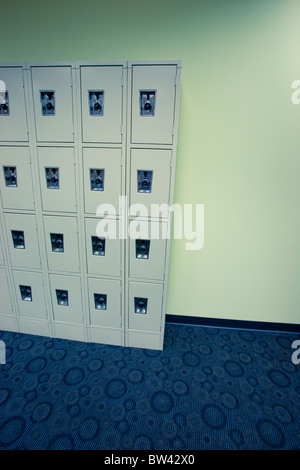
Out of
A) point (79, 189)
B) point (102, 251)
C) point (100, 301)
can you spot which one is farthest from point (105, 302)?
point (79, 189)

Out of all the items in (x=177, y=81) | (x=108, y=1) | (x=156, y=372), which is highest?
(x=108, y=1)

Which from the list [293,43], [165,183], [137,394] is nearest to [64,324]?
[137,394]

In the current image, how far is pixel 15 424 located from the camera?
1.25 metres

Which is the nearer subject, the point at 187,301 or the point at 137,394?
the point at 137,394

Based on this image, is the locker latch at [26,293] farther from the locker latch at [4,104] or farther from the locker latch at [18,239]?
the locker latch at [4,104]

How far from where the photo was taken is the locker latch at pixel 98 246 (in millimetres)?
1671

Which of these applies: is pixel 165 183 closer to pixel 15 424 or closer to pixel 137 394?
pixel 137 394

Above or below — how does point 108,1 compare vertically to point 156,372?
above

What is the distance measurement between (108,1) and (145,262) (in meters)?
2.06

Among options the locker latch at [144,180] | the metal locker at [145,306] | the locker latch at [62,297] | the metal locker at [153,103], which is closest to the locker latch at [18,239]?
the locker latch at [62,297]
